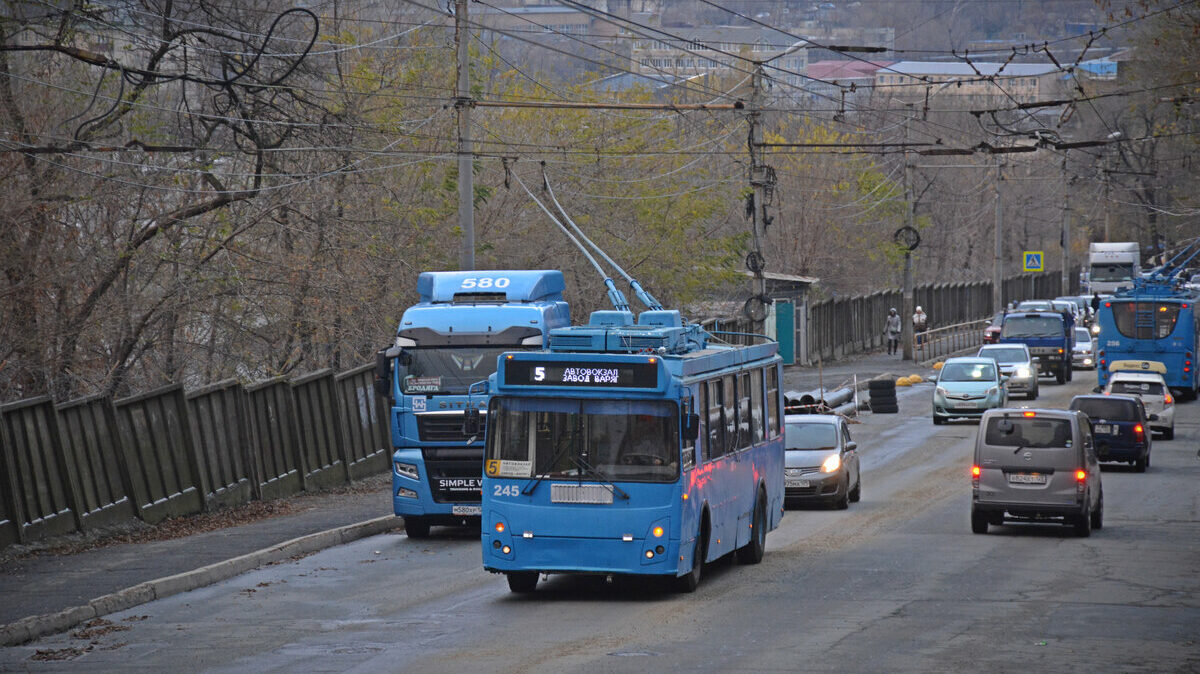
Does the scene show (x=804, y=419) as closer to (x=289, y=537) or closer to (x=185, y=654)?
(x=289, y=537)

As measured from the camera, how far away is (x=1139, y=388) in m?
38.9

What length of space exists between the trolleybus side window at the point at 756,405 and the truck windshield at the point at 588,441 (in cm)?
336

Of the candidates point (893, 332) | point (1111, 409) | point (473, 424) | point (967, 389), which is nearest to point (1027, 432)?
point (473, 424)

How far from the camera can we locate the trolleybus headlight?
20.6 meters

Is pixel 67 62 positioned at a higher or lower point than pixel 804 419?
higher

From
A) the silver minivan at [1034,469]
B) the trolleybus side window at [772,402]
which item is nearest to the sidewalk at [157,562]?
the trolleybus side window at [772,402]

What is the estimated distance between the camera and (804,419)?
2650 centimetres

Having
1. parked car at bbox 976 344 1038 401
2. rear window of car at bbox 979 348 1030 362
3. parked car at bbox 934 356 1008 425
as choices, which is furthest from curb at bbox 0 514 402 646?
rear window of car at bbox 979 348 1030 362

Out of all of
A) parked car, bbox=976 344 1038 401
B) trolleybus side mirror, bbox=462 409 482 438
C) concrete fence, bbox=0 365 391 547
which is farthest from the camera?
parked car, bbox=976 344 1038 401

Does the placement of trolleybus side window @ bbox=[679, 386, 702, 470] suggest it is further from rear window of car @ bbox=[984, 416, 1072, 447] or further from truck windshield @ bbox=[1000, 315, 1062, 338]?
truck windshield @ bbox=[1000, 315, 1062, 338]

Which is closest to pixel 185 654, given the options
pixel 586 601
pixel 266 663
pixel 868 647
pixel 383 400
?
pixel 266 663

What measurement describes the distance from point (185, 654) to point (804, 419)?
52.7 feet

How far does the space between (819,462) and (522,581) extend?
425 inches

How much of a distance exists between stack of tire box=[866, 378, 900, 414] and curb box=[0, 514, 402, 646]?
25.5 metres
